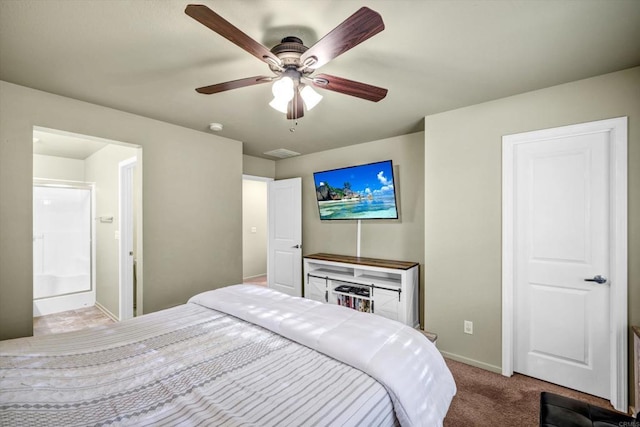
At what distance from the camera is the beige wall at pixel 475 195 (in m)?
2.16

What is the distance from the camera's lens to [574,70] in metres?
1.99

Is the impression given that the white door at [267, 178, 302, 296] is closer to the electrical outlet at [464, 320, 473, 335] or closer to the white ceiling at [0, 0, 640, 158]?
the white ceiling at [0, 0, 640, 158]

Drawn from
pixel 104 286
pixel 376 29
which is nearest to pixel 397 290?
pixel 376 29

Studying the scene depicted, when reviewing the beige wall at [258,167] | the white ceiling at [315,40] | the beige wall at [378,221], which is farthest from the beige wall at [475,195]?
the beige wall at [258,167]

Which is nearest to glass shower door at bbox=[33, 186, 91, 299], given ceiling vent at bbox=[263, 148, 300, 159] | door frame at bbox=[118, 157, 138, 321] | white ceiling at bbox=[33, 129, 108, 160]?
white ceiling at bbox=[33, 129, 108, 160]

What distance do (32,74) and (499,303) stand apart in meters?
4.08

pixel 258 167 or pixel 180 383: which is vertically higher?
pixel 258 167

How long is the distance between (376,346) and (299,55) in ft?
5.27

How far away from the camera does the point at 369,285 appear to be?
325 cm

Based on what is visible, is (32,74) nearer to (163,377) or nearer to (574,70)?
(163,377)

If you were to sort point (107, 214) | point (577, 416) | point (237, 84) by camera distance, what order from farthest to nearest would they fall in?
point (107, 214) < point (237, 84) < point (577, 416)

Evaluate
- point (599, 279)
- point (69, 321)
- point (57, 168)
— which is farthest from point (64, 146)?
point (599, 279)

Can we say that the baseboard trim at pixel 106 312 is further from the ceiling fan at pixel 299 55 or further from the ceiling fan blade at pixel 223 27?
the ceiling fan blade at pixel 223 27

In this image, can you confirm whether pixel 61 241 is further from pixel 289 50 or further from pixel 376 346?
pixel 376 346
